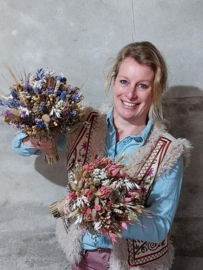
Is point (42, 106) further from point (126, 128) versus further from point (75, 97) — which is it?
point (126, 128)

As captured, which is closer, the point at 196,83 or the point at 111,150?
the point at 111,150

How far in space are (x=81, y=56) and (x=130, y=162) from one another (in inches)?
23.0

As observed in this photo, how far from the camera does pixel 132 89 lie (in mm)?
1446

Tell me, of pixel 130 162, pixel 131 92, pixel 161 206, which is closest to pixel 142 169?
pixel 130 162

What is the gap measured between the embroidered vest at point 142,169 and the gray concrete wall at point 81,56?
0.26 m

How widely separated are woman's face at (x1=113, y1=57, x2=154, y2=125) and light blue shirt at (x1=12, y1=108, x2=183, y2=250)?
0.10 m

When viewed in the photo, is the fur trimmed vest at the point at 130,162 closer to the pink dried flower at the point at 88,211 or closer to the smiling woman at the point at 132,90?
the smiling woman at the point at 132,90

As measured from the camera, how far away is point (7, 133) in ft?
5.90

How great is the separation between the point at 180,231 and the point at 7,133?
1.07 m

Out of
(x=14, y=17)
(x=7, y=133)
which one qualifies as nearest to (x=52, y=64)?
(x=14, y=17)

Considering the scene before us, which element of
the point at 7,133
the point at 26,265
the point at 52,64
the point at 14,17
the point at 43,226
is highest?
the point at 14,17

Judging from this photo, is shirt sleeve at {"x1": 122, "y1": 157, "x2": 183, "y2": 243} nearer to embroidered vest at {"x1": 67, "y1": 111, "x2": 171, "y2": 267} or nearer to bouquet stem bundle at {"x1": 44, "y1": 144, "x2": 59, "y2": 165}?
embroidered vest at {"x1": 67, "y1": 111, "x2": 171, "y2": 267}

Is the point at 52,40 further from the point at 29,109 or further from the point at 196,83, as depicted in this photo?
the point at 196,83

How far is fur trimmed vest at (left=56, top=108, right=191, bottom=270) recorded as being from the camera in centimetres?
145
